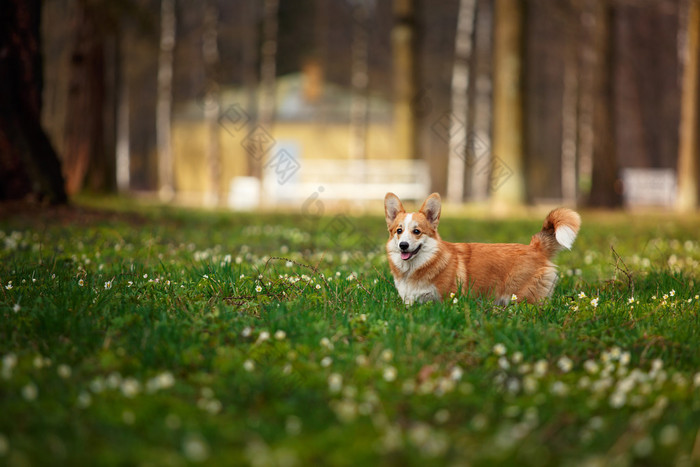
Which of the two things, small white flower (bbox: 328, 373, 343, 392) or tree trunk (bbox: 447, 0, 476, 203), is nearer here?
small white flower (bbox: 328, 373, 343, 392)

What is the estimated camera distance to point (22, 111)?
35.6ft

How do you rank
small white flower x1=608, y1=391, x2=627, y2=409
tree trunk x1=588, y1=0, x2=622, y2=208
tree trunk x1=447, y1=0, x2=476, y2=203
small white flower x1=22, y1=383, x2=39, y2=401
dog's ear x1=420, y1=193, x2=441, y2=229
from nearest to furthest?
1. small white flower x1=22, y1=383, x2=39, y2=401
2. small white flower x1=608, y1=391, x2=627, y2=409
3. dog's ear x1=420, y1=193, x2=441, y2=229
4. tree trunk x1=588, y1=0, x2=622, y2=208
5. tree trunk x1=447, y1=0, x2=476, y2=203

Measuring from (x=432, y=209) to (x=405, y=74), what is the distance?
17617 mm

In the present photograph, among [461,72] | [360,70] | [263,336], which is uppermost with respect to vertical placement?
[360,70]

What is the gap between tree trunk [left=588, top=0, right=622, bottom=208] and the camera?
65.4 ft

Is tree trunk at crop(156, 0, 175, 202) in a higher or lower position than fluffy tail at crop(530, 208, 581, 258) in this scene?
higher

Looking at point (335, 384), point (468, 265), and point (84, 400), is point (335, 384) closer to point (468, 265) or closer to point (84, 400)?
point (84, 400)

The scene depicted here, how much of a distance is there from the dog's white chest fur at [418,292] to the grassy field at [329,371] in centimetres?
25

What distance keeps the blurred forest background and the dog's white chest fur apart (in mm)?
8553

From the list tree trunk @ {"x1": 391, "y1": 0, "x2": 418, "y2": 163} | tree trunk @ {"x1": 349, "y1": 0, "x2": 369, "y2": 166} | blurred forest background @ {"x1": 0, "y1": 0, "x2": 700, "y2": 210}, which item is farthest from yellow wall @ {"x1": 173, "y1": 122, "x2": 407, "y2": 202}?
tree trunk @ {"x1": 391, "y1": 0, "x2": 418, "y2": 163}

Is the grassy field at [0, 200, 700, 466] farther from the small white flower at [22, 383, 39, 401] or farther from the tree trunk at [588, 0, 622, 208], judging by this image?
the tree trunk at [588, 0, 622, 208]

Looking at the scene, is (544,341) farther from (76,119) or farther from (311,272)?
(76,119)

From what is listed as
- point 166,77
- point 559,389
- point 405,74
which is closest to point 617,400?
point 559,389

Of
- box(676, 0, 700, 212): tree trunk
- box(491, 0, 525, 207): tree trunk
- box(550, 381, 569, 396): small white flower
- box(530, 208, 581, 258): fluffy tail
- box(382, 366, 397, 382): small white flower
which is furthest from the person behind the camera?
box(676, 0, 700, 212): tree trunk
